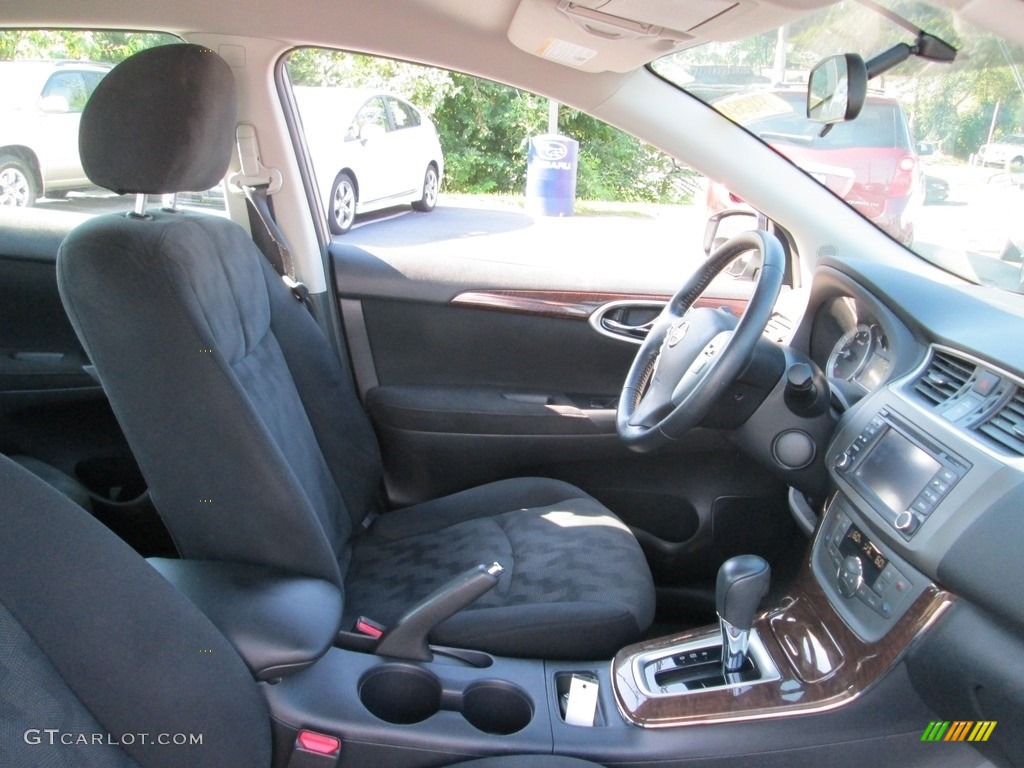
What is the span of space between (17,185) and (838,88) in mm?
2258

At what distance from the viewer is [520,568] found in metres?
1.63

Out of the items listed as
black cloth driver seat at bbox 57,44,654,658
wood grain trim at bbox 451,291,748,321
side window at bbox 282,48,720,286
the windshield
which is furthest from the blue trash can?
black cloth driver seat at bbox 57,44,654,658

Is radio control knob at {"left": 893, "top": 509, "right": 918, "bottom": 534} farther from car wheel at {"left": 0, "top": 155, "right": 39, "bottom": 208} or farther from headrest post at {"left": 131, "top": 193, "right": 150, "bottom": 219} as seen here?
car wheel at {"left": 0, "top": 155, "right": 39, "bottom": 208}

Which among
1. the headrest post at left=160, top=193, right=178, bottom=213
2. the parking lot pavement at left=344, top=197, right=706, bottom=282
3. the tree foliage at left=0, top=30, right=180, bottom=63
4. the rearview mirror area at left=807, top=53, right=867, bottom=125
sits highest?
the rearview mirror area at left=807, top=53, right=867, bottom=125

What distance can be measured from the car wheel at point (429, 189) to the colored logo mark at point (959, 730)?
90.0 inches

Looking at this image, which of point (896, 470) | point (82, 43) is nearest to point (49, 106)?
point (82, 43)

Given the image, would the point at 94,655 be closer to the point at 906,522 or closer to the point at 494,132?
the point at 906,522

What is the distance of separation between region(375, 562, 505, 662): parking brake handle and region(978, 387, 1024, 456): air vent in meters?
0.76

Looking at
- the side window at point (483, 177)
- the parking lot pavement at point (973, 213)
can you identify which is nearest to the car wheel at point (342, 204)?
the side window at point (483, 177)

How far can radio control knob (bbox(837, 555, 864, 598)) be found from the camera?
50.5 inches

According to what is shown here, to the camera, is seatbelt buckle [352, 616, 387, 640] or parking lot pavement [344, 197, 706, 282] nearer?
seatbelt buckle [352, 616, 387, 640]

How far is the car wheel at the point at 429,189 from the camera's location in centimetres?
298

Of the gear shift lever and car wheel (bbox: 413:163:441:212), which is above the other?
car wheel (bbox: 413:163:441:212)

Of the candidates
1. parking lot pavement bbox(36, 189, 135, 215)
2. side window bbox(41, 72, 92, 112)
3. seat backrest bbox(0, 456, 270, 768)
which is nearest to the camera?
seat backrest bbox(0, 456, 270, 768)
